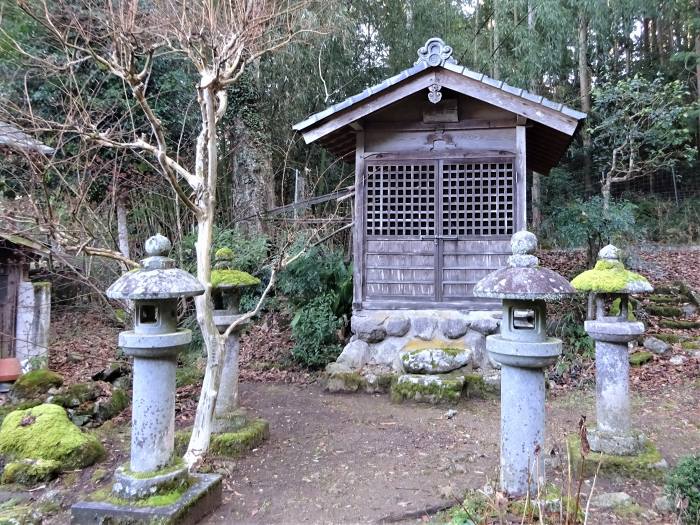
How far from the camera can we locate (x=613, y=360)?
4191mm

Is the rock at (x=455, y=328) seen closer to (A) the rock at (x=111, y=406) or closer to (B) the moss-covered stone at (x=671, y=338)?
(B) the moss-covered stone at (x=671, y=338)

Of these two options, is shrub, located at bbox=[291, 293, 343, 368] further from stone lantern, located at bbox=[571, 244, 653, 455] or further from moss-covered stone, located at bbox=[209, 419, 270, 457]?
stone lantern, located at bbox=[571, 244, 653, 455]

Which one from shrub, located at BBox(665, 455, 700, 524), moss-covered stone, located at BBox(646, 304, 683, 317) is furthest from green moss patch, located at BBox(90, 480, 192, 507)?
moss-covered stone, located at BBox(646, 304, 683, 317)

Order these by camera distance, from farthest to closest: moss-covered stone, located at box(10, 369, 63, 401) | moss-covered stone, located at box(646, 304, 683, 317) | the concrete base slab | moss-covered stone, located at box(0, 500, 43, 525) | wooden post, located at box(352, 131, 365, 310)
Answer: moss-covered stone, located at box(646, 304, 683, 317), wooden post, located at box(352, 131, 365, 310), moss-covered stone, located at box(10, 369, 63, 401), moss-covered stone, located at box(0, 500, 43, 525), the concrete base slab

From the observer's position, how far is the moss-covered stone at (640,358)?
7.17 m

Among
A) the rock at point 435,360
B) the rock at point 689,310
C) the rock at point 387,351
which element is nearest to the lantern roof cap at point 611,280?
the rock at point 435,360

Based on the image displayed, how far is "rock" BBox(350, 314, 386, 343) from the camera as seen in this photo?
23.3 feet

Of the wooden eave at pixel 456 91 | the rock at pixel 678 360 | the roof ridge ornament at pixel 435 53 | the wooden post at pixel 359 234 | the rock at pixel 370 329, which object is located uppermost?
the roof ridge ornament at pixel 435 53

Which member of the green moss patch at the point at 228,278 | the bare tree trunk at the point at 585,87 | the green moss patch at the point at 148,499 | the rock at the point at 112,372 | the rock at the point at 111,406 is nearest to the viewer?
the green moss patch at the point at 148,499

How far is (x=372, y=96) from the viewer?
6.80 metres

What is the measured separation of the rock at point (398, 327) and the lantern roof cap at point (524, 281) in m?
3.82

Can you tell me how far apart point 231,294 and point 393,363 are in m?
2.82

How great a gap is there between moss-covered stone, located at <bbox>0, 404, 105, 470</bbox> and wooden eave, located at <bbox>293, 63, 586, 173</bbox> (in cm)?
463

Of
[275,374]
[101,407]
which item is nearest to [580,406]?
[275,374]
